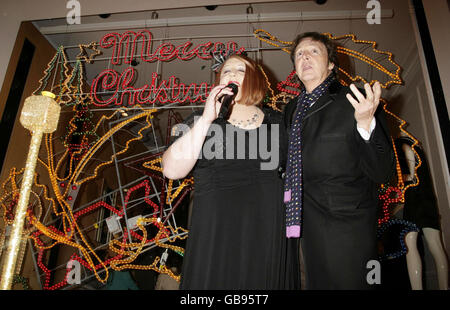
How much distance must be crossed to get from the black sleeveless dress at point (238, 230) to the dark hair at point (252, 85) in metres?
0.26

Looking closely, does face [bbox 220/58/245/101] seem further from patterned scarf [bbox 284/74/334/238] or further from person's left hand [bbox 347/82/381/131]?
person's left hand [bbox 347/82/381/131]

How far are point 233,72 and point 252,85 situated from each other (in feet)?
0.44

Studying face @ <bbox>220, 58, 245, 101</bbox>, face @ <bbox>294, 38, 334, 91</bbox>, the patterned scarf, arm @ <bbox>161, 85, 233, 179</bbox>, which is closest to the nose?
face @ <bbox>294, 38, 334, 91</bbox>

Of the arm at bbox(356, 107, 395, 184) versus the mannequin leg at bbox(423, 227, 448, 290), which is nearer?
the arm at bbox(356, 107, 395, 184)

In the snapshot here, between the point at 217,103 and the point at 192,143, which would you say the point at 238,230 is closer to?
the point at 192,143

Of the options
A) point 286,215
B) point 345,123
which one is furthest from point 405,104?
point 286,215

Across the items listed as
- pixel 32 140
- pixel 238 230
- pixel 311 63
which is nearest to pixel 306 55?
pixel 311 63

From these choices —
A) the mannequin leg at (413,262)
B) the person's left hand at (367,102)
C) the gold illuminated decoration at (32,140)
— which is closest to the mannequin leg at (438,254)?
the mannequin leg at (413,262)

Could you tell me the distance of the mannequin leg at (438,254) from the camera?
232 centimetres

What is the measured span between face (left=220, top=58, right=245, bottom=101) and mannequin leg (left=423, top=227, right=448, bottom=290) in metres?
2.22

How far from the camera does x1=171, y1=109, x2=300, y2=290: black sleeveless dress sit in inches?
47.3

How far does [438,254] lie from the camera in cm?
240
